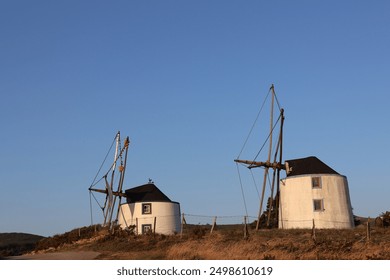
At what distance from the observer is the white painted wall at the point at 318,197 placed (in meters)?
39.4

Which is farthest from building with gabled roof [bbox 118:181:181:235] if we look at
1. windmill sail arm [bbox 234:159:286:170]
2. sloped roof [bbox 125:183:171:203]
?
windmill sail arm [bbox 234:159:286:170]

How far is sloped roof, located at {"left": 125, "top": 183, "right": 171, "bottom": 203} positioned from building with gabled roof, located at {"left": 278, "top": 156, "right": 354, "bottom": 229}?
13959mm

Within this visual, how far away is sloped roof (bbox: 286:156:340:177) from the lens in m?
40.8

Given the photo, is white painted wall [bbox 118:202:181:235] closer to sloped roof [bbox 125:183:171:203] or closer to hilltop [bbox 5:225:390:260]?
sloped roof [bbox 125:183:171:203]

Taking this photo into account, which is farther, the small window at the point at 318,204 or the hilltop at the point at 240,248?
the small window at the point at 318,204

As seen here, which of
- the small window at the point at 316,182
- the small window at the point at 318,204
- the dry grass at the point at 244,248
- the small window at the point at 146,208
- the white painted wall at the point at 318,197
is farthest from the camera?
the small window at the point at 146,208

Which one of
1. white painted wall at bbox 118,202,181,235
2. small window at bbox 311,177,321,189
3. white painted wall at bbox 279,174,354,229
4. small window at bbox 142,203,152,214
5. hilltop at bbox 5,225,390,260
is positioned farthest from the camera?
small window at bbox 142,203,152,214

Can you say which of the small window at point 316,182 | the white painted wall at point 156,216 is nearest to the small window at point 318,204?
the small window at point 316,182

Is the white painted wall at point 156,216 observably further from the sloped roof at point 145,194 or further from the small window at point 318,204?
the small window at point 318,204

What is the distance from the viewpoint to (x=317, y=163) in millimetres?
41688

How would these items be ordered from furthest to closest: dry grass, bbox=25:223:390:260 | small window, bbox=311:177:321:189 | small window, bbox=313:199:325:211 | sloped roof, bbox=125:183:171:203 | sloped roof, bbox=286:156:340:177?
sloped roof, bbox=125:183:171:203 < sloped roof, bbox=286:156:340:177 < small window, bbox=311:177:321:189 < small window, bbox=313:199:325:211 < dry grass, bbox=25:223:390:260

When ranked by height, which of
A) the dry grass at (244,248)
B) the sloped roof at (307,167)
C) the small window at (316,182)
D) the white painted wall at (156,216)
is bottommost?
the dry grass at (244,248)

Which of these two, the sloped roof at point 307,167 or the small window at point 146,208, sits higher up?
the sloped roof at point 307,167

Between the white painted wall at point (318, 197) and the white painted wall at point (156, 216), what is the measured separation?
1296cm
